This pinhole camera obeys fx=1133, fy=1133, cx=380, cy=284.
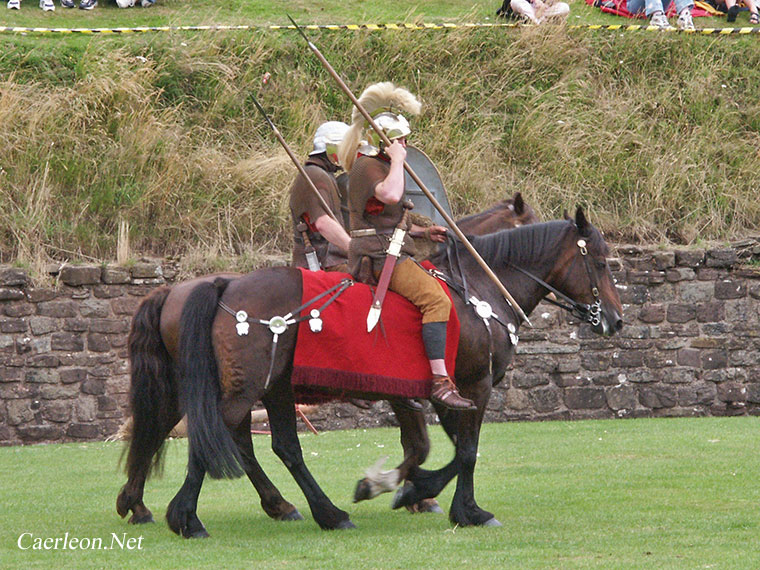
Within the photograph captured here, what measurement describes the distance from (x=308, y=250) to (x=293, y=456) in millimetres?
1940

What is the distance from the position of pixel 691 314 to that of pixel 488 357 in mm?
7396

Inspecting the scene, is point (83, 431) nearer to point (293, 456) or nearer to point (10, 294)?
point (10, 294)

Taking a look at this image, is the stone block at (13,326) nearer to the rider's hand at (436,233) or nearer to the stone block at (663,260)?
the rider's hand at (436,233)

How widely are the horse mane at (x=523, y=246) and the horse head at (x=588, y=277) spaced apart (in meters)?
0.07

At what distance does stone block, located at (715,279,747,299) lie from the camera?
14.1 metres

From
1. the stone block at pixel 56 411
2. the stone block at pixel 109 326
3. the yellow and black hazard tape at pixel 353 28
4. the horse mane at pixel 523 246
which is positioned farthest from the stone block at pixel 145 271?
the horse mane at pixel 523 246

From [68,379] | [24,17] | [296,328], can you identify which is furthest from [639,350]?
[24,17]

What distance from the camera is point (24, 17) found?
58.5 feet

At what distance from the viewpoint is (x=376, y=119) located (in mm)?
7137

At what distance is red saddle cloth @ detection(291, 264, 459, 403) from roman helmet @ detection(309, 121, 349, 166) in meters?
1.77

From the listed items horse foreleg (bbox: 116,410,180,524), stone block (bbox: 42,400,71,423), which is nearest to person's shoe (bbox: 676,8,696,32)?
stone block (bbox: 42,400,71,423)

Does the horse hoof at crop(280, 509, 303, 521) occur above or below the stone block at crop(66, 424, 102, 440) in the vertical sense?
above

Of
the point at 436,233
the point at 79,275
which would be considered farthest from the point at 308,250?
the point at 79,275

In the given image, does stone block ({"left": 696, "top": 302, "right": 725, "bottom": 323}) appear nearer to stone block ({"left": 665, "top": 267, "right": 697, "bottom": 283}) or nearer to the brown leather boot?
stone block ({"left": 665, "top": 267, "right": 697, "bottom": 283})
